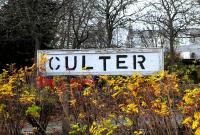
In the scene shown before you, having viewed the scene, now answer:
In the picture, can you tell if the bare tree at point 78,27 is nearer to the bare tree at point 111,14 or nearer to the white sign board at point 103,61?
the bare tree at point 111,14

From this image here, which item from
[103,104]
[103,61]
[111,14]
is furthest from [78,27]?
[103,104]

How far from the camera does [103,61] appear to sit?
6.06 m

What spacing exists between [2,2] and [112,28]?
10.3m

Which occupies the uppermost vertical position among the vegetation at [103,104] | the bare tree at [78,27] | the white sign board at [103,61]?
the bare tree at [78,27]

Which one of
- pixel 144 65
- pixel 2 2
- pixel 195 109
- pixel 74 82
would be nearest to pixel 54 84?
pixel 74 82

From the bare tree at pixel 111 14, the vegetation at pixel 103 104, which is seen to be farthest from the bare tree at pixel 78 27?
→ the vegetation at pixel 103 104

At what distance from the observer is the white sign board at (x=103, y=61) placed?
19.4ft

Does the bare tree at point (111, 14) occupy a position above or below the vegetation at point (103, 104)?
above

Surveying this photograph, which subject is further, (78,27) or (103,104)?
(78,27)

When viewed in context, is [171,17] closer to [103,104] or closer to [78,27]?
[78,27]

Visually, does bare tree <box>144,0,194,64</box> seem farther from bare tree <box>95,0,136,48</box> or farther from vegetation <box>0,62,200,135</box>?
vegetation <box>0,62,200,135</box>

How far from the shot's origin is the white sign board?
5.90m

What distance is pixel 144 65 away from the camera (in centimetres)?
591

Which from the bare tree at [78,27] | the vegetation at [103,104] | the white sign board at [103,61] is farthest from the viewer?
the bare tree at [78,27]
